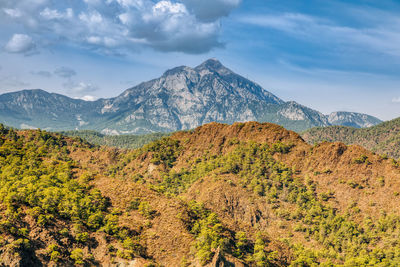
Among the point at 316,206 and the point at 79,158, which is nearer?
the point at 316,206

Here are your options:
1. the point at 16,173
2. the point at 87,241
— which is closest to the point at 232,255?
the point at 87,241

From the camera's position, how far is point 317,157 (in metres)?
130

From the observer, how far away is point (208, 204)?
114 meters

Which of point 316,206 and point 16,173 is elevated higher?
point 16,173

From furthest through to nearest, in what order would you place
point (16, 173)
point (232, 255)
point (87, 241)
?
1. point (16, 173)
2. point (232, 255)
3. point (87, 241)

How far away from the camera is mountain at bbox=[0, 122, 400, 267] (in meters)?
65.2

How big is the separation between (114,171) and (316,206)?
104m

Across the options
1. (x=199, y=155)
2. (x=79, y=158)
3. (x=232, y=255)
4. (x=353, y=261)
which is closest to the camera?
(x=232, y=255)

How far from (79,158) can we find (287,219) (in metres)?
119

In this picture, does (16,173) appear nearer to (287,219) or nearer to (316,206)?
(287,219)

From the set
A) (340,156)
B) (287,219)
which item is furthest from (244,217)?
(340,156)

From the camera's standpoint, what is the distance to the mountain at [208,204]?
65.2 metres

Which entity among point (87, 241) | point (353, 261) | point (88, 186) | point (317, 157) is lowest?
point (353, 261)

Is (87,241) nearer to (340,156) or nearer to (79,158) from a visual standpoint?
(340,156)
